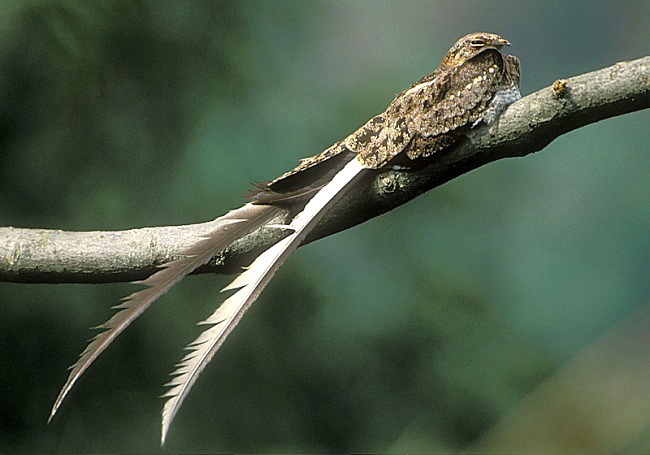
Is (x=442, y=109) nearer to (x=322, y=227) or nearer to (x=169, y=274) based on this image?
(x=322, y=227)

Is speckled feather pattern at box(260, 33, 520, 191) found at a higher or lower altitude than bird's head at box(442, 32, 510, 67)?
lower

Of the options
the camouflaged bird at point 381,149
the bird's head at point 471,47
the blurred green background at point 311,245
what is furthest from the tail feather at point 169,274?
the blurred green background at point 311,245

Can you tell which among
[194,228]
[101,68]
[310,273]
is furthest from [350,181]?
[101,68]

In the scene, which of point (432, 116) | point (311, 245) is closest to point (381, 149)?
point (432, 116)

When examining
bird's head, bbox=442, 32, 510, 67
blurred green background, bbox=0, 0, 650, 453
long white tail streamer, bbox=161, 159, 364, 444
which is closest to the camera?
long white tail streamer, bbox=161, 159, 364, 444

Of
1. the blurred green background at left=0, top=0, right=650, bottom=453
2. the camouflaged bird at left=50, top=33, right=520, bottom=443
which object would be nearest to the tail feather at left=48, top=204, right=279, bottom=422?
the camouflaged bird at left=50, top=33, right=520, bottom=443

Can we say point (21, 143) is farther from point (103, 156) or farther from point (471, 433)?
Answer: point (471, 433)

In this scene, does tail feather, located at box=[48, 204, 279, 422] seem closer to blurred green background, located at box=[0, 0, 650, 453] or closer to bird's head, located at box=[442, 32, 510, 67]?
bird's head, located at box=[442, 32, 510, 67]
